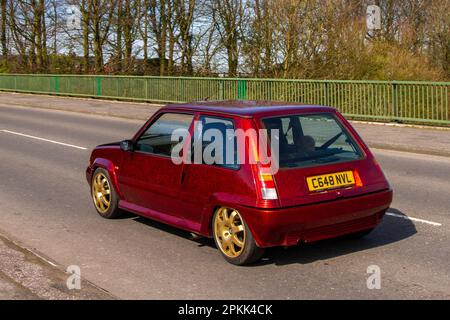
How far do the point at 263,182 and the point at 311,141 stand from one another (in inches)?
34.8

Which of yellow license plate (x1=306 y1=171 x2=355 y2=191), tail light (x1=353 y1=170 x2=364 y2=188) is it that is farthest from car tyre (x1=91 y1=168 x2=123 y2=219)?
tail light (x1=353 y1=170 x2=364 y2=188)

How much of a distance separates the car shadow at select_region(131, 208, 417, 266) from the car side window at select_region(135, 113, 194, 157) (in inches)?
36.6

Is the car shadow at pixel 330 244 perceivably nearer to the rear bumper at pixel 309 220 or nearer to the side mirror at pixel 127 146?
the rear bumper at pixel 309 220

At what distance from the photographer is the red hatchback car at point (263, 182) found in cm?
548

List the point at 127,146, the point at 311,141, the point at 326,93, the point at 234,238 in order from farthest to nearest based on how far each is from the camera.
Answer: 1. the point at 326,93
2. the point at 127,146
3. the point at 311,141
4. the point at 234,238

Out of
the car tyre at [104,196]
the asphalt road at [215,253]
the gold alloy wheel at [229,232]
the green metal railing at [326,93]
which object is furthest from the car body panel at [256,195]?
the green metal railing at [326,93]

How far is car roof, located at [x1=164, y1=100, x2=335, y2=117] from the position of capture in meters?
5.95

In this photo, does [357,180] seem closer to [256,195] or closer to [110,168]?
[256,195]

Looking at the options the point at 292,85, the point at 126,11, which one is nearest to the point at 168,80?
the point at 292,85

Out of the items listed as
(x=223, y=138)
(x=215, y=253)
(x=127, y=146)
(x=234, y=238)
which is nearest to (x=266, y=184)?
(x=234, y=238)

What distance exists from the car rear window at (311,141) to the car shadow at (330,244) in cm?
86

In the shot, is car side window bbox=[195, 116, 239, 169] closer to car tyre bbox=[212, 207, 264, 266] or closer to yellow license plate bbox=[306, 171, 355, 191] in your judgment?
car tyre bbox=[212, 207, 264, 266]

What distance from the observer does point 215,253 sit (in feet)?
20.2

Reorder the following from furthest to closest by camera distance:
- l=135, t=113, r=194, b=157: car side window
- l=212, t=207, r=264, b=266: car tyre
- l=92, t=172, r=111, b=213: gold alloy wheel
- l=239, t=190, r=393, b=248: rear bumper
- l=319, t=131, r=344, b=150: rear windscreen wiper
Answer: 1. l=92, t=172, r=111, b=213: gold alloy wheel
2. l=135, t=113, r=194, b=157: car side window
3. l=319, t=131, r=344, b=150: rear windscreen wiper
4. l=212, t=207, r=264, b=266: car tyre
5. l=239, t=190, r=393, b=248: rear bumper
